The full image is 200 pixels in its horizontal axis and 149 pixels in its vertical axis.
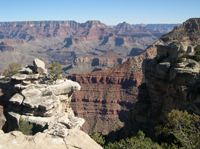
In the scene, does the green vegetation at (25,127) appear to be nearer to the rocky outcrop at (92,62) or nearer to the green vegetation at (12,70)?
the green vegetation at (12,70)

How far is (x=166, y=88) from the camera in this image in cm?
3092

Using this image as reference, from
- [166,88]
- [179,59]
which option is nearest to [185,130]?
[166,88]

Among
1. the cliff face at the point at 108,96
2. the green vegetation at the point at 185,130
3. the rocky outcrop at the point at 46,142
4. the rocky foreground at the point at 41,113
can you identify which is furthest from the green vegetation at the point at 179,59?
the cliff face at the point at 108,96

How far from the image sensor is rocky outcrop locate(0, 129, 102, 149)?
1233 cm

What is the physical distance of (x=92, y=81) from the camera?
273 ft

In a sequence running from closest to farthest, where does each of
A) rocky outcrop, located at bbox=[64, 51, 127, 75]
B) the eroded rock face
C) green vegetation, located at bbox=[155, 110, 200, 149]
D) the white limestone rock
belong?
green vegetation, located at bbox=[155, 110, 200, 149], the eroded rock face, the white limestone rock, rocky outcrop, located at bbox=[64, 51, 127, 75]

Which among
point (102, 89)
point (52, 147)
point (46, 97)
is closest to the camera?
point (52, 147)

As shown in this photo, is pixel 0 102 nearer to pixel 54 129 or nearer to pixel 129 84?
pixel 54 129

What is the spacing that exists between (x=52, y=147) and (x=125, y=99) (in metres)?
61.2

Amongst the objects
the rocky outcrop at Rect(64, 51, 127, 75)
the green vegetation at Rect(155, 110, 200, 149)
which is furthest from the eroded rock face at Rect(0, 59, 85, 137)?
the rocky outcrop at Rect(64, 51, 127, 75)

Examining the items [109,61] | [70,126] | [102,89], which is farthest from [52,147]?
[109,61]

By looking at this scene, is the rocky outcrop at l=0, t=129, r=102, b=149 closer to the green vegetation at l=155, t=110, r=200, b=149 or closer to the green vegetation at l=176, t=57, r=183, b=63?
the green vegetation at l=155, t=110, r=200, b=149

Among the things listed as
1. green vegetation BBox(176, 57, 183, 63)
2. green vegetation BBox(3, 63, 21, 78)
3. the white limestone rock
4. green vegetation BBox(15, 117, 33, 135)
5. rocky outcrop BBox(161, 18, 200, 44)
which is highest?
rocky outcrop BBox(161, 18, 200, 44)

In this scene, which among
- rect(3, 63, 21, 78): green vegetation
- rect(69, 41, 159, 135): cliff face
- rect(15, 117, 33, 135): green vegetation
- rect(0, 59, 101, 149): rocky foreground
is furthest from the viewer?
rect(69, 41, 159, 135): cliff face
